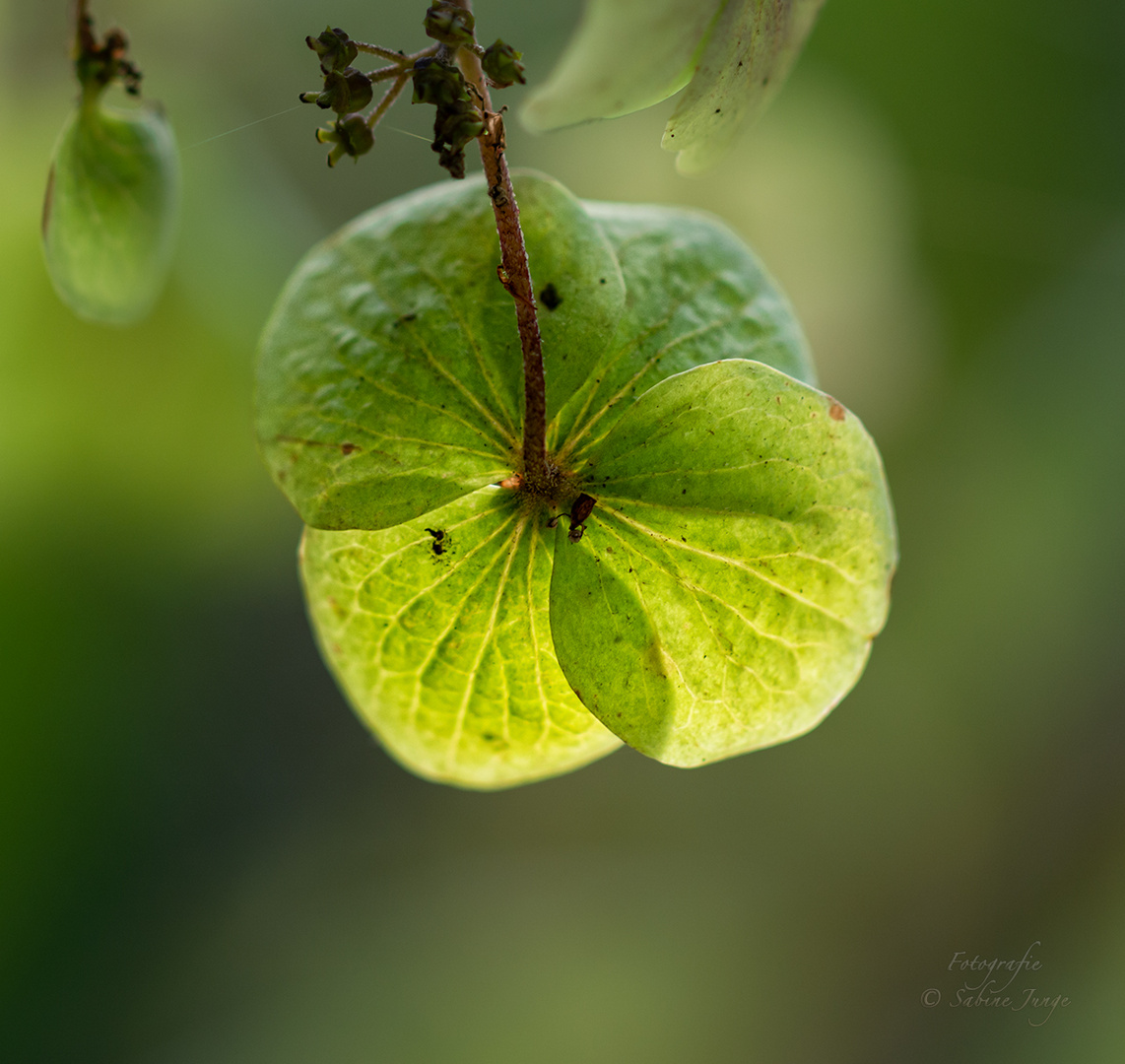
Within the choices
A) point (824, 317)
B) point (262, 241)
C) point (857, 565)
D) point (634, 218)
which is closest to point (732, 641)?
point (857, 565)

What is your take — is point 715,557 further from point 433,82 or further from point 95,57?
point 95,57

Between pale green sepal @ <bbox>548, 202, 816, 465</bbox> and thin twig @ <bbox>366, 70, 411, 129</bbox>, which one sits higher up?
thin twig @ <bbox>366, 70, 411, 129</bbox>

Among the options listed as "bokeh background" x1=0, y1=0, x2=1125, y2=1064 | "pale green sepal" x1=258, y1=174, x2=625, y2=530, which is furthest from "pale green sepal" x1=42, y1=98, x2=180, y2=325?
"bokeh background" x1=0, y1=0, x2=1125, y2=1064

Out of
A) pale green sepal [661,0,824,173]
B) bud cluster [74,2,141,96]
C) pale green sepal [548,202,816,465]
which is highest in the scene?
bud cluster [74,2,141,96]

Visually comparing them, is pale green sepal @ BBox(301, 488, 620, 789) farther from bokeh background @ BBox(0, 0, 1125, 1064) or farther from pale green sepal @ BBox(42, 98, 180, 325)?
bokeh background @ BBox(0, 0, 1125, 1064)

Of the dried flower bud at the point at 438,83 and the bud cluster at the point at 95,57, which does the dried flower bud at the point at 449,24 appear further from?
the bud cluster at the point at 95,57

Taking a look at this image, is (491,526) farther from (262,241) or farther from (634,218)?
(262,241)
